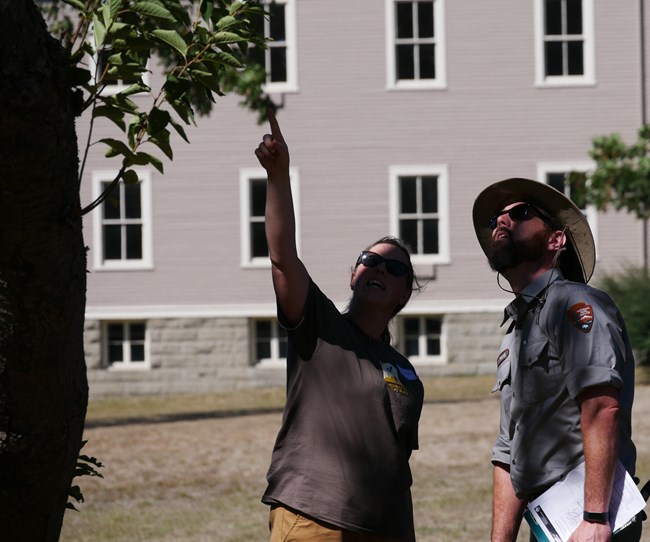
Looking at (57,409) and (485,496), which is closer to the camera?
(57,409)

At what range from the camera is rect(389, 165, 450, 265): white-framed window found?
75.5ft

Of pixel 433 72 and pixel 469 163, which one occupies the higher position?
pixel 433 72

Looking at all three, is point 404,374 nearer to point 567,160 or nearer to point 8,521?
point 8,521

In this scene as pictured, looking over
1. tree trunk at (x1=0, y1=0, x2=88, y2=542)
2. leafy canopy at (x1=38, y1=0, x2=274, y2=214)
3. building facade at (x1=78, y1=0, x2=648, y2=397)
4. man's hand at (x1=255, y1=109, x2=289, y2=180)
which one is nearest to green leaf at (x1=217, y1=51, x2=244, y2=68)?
leafy canopy at (x1=38, y1=0, x2=274, y2=214)

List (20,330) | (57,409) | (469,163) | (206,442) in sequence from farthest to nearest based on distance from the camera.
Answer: (469,163) < (206,442) < (57,409) < (20,330)

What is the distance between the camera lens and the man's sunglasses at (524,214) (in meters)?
3.97

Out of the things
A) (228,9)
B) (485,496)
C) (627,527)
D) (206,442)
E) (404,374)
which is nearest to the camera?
(228,9)

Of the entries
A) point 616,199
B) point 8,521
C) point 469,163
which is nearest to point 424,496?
point 8,521

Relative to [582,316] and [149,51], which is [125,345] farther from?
[149,51]

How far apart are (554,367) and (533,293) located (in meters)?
0.27

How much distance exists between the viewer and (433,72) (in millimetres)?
23391

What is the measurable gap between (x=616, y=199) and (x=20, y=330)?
1665 cm

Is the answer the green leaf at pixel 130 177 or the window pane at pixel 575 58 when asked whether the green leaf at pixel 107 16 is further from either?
the window pane at pixel 575 58

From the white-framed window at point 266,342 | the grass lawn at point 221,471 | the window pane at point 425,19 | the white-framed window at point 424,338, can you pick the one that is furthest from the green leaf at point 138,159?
the window pane at point 425,19
